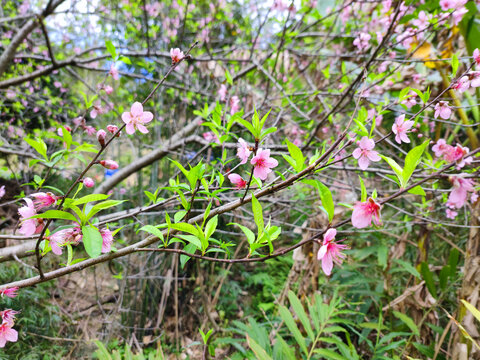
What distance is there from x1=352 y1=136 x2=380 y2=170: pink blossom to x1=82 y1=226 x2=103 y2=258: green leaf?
570 millimetres

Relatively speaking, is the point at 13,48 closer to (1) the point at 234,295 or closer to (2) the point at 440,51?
(1) the point at 234,295

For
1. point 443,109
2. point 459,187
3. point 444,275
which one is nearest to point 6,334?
point 459,187

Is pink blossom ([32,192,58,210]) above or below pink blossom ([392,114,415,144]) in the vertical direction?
below

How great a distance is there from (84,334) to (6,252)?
141cm

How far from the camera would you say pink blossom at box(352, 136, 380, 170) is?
0.65 meters

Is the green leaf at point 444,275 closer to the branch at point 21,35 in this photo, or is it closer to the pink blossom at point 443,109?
the pink blossom at point 443,109

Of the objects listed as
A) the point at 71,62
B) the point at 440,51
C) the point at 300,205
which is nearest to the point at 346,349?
the point at 300,205

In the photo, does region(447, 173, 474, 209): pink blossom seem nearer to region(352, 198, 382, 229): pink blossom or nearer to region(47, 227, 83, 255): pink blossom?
region(352, 198, 382, 229): pink blossom

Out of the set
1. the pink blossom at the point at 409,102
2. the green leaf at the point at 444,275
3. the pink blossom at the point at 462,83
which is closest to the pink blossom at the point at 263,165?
the pink blossom at the point at 462,83

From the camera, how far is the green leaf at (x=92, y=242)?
0.47m

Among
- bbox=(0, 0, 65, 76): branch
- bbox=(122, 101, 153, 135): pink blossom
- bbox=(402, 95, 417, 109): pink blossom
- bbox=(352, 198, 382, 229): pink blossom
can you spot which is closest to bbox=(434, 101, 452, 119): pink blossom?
bbox=(402, 95, 417, 109): pink blossom

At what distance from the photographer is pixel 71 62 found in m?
2.08

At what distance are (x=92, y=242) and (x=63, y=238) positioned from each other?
213 millimetres

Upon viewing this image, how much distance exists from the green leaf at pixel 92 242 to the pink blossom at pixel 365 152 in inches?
22.5
